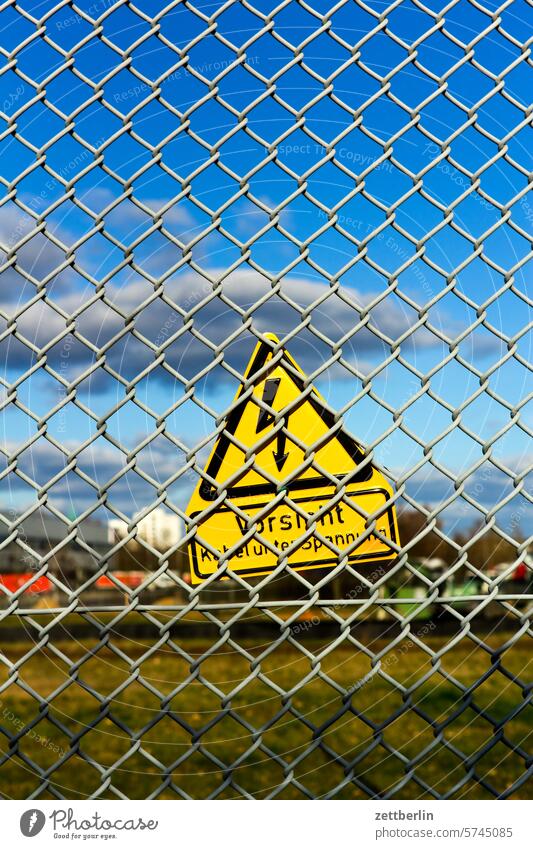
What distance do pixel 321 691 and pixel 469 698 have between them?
623 cm

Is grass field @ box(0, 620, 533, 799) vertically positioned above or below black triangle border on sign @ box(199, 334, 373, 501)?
below

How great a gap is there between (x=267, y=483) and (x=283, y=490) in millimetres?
43

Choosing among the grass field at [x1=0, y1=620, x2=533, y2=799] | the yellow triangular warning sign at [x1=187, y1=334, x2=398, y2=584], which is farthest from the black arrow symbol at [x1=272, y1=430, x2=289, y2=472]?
the grass field at [x1=0, y1=620, x2=533, y2=799]

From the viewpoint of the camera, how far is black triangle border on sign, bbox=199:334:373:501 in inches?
76.2

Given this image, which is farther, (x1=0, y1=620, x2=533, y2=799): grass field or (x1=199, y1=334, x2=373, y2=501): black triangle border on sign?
(x1=0, y1=620, x2=533, y2=799): grass field

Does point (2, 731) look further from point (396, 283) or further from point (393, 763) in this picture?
point (393, 763)

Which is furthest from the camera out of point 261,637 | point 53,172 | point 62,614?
point 261,637

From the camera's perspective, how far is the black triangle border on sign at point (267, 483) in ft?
6.35

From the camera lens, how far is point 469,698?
2.01 meters

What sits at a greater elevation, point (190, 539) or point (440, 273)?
point (440, 273)

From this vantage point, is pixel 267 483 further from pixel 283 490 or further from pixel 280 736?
pixel 280 736

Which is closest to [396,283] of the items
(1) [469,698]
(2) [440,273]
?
(2) [440,273]

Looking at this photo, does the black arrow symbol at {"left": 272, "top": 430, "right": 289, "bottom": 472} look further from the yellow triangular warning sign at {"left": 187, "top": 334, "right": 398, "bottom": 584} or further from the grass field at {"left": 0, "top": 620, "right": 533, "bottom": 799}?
the grass field at {"left": 0, "top": 620, "right": 533, "bottom": 799}

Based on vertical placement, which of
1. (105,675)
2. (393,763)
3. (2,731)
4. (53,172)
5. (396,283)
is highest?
(396,283)
